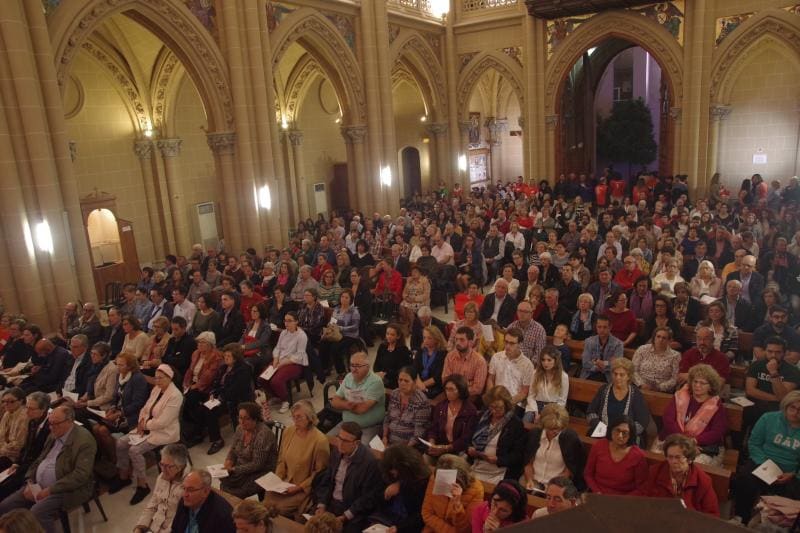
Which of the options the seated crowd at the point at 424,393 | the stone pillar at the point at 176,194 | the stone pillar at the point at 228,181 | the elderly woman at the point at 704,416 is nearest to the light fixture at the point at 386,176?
the stone pillar at the point at 228,181

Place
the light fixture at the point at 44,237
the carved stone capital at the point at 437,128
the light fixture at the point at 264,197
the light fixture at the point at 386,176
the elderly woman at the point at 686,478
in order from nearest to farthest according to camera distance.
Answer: the elderly woman at the point at 686,478
the light fixture at the point at 44,237
the light fixture at the point at 264,197
the light fixture at the point at 386,176
the carved stone capital at the point at 437,128

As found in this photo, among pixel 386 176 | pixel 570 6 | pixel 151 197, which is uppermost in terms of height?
pixel 570 6

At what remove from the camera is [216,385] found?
23.0ft

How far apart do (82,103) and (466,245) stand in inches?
408

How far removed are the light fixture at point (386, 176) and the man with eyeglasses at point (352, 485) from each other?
44.1 feet

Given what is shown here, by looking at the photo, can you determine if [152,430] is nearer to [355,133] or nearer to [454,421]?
[454,421]

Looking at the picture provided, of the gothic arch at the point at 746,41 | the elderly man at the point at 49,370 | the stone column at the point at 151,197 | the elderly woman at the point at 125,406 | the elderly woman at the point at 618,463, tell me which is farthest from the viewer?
the stone column at the point at 151,197

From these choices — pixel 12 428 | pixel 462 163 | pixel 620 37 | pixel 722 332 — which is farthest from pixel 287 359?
pixel 620 37

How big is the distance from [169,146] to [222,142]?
401 cm

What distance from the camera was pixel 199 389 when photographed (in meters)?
6.92

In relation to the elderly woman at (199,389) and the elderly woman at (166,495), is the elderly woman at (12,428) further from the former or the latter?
the elderly woman at (166,495)

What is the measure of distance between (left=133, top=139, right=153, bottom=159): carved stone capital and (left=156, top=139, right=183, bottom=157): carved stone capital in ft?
0.79

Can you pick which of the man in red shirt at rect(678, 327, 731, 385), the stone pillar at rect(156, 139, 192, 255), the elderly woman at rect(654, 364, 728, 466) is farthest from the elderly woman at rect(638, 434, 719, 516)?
the stone pillar at rect(156, 139, 192, 255)

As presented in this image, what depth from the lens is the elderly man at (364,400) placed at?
5.81m
